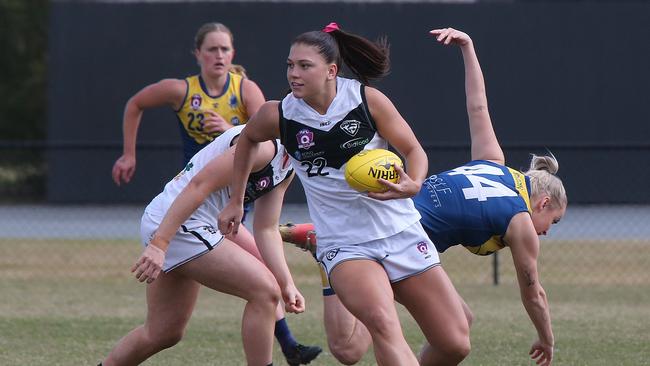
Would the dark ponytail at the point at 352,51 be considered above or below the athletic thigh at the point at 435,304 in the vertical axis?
above

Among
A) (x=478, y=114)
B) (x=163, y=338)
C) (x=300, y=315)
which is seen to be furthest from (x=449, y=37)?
(x=300, y=315)

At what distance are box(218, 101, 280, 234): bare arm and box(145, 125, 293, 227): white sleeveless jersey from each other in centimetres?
27

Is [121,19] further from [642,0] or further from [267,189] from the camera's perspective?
[267,189]

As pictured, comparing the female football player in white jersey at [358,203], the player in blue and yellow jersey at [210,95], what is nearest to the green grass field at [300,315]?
the player in blue and yellow jersey at [210,95]

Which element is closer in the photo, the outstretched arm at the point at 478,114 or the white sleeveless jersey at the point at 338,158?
the white sleeveless jersey at the point at 338,158

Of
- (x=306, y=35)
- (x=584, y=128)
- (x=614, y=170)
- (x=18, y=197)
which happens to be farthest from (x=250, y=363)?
(x=584, y=128)

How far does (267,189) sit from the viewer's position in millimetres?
5625

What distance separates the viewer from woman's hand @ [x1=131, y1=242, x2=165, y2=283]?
16.3 feet

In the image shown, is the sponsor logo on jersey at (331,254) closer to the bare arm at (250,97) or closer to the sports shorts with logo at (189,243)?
the sports shorts with logo at (189,243)

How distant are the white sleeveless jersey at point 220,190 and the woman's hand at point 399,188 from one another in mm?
922

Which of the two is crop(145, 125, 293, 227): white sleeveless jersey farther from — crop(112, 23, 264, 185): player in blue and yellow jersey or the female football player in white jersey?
crop(112, 23, 264, 185): player in blue and yellow jersey

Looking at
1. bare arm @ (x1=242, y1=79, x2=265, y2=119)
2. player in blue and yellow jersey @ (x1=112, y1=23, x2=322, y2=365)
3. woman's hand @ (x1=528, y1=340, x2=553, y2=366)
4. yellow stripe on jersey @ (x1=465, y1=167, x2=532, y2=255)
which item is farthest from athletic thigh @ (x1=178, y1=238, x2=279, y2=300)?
bare arm @ (x1=242, y1=79, x2=265, y2=119)

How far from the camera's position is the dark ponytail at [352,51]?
488cm

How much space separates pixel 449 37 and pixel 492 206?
2.75ft
